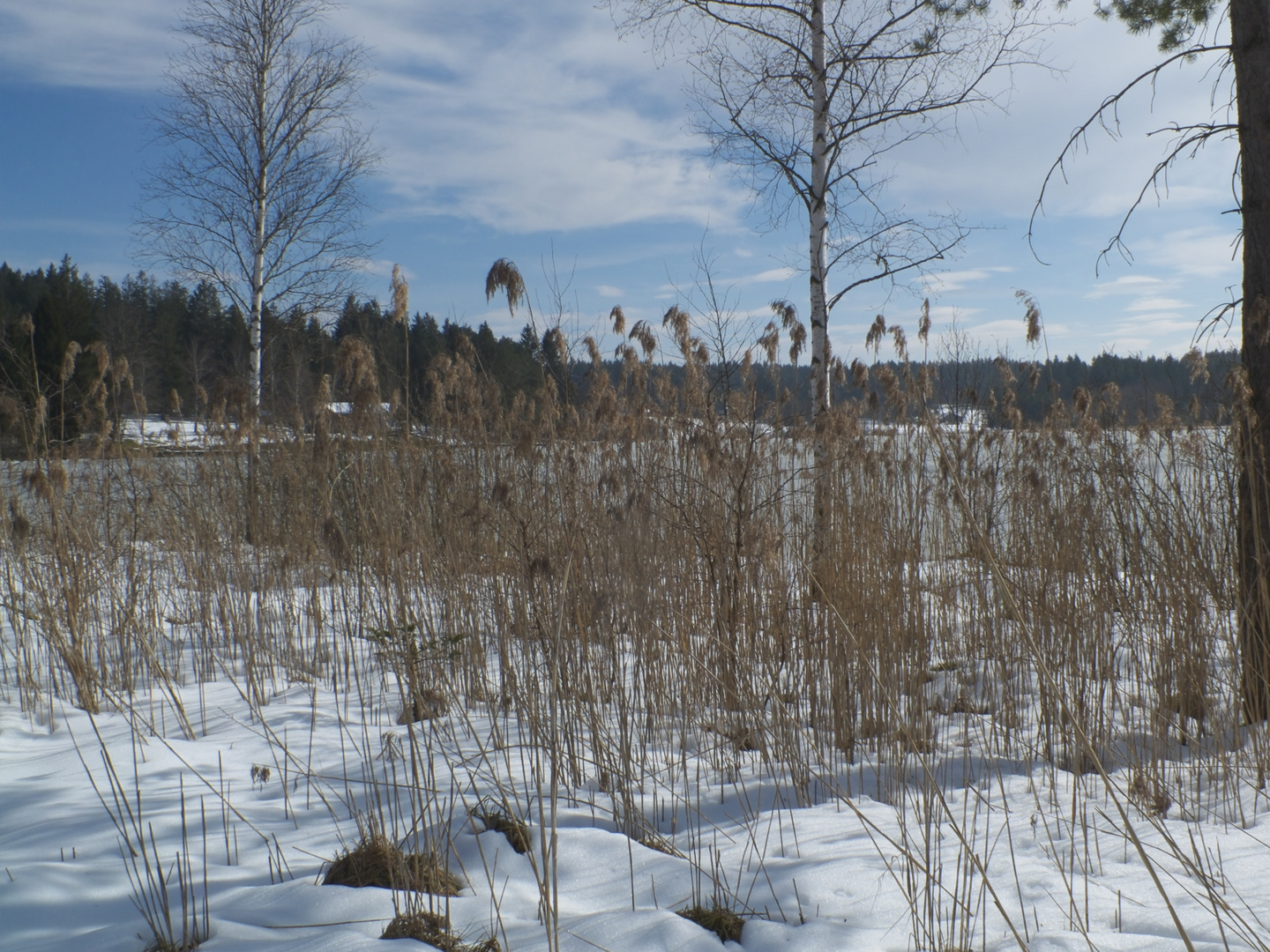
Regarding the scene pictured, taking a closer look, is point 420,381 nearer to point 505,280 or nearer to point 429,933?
point 505,280

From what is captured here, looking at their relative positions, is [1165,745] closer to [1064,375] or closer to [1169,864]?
[1169,864]

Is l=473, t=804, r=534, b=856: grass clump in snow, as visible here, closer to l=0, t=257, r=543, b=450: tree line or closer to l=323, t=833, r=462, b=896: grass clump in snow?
l=323, t=833, r=462, b=896: grass clump in snow

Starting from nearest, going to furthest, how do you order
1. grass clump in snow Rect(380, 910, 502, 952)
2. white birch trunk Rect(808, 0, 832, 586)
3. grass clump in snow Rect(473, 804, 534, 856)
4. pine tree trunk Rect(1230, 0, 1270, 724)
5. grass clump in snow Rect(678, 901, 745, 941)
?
grass clump in snow Rect(380, 910, 502, 952) → grass clump in snow Rect(678, 901, 745, 941) → grass clump in snow Rect(473, 804, 534, 856) → pine tree trunk Rect(1230, 0, 1270, 724) → white birch trunk Rect(808, 0, 832, 586)

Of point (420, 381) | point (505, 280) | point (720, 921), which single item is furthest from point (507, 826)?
point (420, 381)

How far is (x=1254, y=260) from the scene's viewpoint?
2.92m

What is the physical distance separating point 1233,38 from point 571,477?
3144 millimetres

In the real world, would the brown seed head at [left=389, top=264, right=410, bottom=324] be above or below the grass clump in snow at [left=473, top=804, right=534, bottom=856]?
above

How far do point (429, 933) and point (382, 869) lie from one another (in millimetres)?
310

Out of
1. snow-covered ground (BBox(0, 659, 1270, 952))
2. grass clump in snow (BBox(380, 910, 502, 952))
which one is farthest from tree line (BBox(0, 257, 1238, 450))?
grass clump in snow (BBox(380, 910, 502, 952))

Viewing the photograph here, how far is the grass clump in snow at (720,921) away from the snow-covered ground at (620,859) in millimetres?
24

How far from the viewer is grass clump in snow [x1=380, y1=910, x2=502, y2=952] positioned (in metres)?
1.33

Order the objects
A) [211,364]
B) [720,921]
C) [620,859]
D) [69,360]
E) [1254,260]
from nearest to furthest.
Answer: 1. [720,921]
2. [620,859]
3. [1254,260]
4. [69,360]
5. [211,364]

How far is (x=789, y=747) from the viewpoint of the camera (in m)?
2.29

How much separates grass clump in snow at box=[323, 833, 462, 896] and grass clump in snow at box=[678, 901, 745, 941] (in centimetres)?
48
